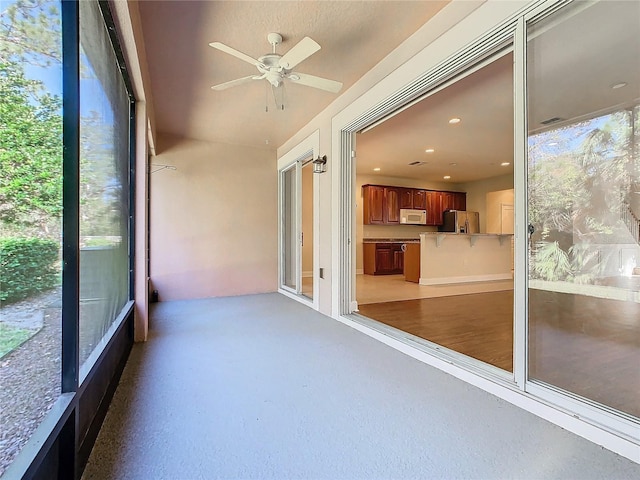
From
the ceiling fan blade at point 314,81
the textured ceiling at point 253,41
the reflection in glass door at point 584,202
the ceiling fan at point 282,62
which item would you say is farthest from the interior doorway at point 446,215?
the ceiling fan at point 282,62

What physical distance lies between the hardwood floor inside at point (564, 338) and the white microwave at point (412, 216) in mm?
4609

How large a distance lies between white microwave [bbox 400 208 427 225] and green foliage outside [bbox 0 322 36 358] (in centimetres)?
802

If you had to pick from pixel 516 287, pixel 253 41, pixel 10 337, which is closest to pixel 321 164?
pixel 253 41

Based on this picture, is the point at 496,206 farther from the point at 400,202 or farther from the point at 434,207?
the point at 400,202

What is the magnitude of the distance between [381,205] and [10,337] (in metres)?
7.74

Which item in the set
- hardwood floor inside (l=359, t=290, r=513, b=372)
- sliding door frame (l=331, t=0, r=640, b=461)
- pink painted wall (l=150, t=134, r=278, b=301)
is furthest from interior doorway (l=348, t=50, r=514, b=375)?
pink painted wall (l=150, t=134, r=278, b=301)

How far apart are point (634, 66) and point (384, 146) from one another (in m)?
3.37

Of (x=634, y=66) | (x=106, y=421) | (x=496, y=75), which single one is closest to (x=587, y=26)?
(x=634, y=66)

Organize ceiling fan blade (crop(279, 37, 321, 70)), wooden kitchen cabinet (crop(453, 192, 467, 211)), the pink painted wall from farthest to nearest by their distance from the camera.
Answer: wooden kitchen cabinet (crop(453, 192, 467, 211)), the pink painted wall, ceiling fan blade (crop(279, 37, 321, 70))

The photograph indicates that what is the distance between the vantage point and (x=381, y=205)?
26.8 feet

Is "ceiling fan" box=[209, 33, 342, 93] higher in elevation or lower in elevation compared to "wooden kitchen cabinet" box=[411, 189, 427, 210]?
higher

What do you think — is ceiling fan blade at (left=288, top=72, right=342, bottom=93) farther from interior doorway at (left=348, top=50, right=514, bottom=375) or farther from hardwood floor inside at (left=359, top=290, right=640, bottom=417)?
hardwood floor inside at (left=359, top=290, right=640, bottom=417)

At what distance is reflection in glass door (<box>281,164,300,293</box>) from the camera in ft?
18.5

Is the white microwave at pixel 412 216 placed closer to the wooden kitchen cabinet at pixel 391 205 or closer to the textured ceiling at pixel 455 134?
the wooden kitchen cabinet at pixel 391 205
